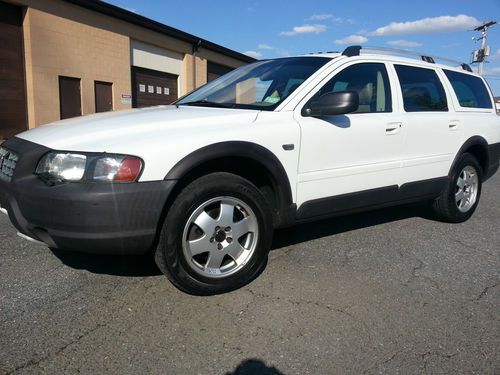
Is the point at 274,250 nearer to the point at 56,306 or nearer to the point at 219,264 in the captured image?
the point at 219,264

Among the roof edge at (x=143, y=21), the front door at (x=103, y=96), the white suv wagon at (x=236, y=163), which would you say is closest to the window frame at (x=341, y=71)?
the white suv wagon at (x=236, y=163)

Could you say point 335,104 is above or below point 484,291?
above

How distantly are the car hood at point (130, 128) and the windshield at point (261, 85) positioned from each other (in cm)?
33

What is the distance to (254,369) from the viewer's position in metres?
2.34

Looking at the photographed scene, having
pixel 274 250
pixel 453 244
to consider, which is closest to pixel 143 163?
pixel 274 250

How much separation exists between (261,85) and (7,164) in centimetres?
208

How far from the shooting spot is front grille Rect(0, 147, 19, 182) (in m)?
2.95

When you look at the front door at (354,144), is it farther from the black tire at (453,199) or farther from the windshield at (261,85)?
the black tire at (453,199)

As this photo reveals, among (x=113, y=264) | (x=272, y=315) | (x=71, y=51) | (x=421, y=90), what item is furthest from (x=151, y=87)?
(x=272, y=315)

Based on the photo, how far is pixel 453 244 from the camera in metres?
4.49

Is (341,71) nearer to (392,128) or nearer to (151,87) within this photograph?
(392,128)

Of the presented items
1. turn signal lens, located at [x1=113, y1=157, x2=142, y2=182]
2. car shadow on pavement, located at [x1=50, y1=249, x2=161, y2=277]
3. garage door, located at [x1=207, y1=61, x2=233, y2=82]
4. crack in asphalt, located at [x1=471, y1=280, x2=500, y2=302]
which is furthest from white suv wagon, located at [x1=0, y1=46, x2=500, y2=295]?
garage door, located at [x1=207, y1=61, x2=233, y2=82]

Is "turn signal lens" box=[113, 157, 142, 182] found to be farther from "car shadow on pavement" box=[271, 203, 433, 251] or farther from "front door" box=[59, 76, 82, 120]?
"front door" box=[59, 76, 82, 120]

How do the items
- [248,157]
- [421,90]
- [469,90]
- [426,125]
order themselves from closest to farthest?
[248,157] → [426,125] → [421,90] → [469,90]
